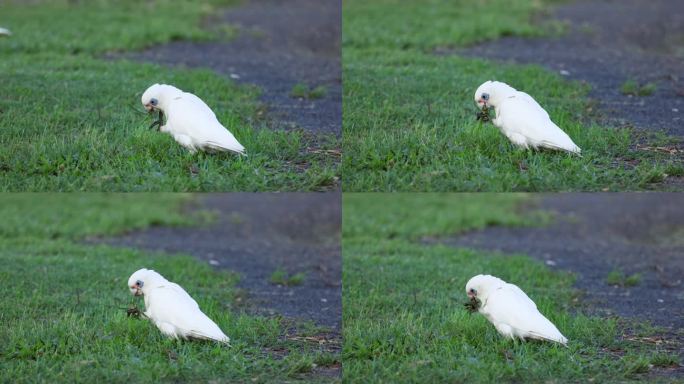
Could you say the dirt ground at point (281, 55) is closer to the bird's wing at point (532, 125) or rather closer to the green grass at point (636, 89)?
the bird's wing at point (532, 125)

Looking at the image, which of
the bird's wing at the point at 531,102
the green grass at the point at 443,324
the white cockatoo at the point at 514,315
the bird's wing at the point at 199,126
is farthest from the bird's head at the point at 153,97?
the white cockatoo at the point at 514,315

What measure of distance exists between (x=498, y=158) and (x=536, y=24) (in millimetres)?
4147

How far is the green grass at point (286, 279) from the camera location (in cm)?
925

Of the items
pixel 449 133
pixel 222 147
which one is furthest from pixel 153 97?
pixel 449 133

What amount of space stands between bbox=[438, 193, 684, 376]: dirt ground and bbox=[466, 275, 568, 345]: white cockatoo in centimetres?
108

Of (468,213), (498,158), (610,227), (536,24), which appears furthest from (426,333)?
(536,24)

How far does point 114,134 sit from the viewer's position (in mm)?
8094

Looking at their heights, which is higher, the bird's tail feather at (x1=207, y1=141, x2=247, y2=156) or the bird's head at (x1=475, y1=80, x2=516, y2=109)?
the bird's head at (x1=475, y1=80, x2=516, y2=109)

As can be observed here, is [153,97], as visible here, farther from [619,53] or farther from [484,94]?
[619,53]

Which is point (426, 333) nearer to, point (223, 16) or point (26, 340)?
point (26, 340)

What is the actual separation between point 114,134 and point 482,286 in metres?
3.10

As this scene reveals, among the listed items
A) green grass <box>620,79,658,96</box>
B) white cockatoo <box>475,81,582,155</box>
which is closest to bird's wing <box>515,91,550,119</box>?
white cockatoo <box>475,81,582,155</box>

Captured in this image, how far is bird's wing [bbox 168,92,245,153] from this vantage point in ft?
24.8

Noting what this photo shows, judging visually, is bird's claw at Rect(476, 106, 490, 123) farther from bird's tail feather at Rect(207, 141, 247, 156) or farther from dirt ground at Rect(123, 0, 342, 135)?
bird's tail feather at Rect(207, 141, 247, 156)
